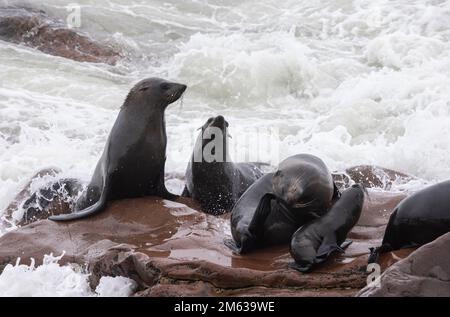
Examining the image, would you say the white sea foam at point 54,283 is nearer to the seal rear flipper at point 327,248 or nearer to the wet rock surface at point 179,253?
the wet rock surface at point 179,253

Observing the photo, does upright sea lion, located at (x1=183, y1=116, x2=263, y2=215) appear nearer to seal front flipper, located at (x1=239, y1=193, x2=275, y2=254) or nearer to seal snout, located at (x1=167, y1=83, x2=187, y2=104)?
seal snout, located at (x1=167, y1=83, x2=187, y2=104)

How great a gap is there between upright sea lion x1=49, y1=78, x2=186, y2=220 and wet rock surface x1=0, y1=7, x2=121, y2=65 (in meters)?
9.27

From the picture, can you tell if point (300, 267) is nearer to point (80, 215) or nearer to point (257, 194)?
point (257, 194)

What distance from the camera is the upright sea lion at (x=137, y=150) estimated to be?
6.96 metres

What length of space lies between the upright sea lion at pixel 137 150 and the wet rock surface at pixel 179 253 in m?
0.24

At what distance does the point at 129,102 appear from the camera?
24.0ft

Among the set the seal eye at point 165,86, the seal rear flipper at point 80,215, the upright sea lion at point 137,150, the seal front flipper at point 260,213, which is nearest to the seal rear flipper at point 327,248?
the seal front flipper at point 260,213

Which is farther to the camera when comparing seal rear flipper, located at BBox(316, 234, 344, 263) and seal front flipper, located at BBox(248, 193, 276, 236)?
seal front flipper, located at BBox(248, 193, 276, 236)

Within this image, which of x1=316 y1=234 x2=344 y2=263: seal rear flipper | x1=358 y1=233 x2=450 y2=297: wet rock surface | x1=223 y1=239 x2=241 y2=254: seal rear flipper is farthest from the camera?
x1=223 y1=239 x2=241 y2=254: seal rear flipper

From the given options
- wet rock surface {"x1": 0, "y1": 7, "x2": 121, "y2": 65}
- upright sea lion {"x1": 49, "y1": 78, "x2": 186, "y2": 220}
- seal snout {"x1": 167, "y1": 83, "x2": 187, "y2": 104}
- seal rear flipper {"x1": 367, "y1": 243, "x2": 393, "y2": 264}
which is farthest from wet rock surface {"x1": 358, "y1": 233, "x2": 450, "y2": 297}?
wet rock surface {"x1": 0, "y1": 7, "x2": 121, "y2": 65}

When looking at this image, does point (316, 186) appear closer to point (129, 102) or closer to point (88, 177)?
point (129, 102)

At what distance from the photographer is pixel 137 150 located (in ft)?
23.1

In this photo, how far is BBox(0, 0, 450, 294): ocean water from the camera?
35.7ft

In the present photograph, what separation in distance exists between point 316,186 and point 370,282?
3.66 ft
